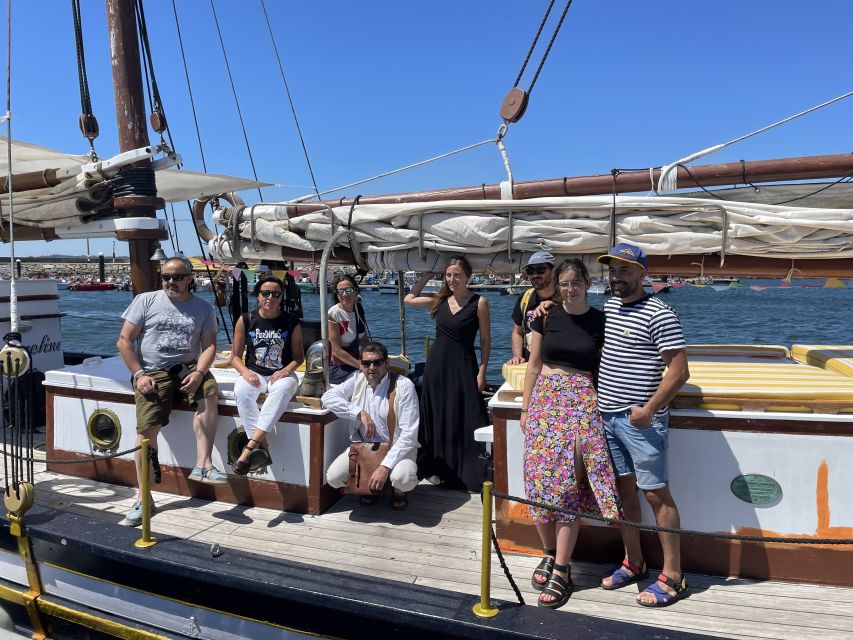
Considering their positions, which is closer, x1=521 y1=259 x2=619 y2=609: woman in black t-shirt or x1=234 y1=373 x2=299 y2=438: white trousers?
x1=521 y1=259 x2=619 y2=609: woman in black t-shirt

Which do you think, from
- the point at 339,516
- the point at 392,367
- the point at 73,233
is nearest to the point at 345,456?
the point at 339,516

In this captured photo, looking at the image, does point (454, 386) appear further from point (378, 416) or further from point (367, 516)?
point (367, 516)

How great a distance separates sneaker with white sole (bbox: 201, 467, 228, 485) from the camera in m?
4.22

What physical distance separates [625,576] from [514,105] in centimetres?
384

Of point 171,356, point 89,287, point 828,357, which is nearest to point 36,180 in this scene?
point 171,356

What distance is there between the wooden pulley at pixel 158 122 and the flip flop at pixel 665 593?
19.4 ft

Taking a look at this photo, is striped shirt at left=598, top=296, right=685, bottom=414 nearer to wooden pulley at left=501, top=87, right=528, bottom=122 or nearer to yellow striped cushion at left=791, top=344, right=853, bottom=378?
yellow striped cushion at left=791, top=344, right=853, bottom=378

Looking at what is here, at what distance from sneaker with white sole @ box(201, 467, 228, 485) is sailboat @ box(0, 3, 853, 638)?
30 cm


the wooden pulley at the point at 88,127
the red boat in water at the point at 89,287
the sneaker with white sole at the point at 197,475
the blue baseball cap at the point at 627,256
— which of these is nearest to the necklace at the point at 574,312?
the blue baseball cap at the point at 627,256

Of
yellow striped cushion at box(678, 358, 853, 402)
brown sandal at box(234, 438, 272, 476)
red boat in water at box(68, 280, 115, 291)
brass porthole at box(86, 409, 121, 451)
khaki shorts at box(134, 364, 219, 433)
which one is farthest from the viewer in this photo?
red boat in water at box(68, 280, 115, 291)

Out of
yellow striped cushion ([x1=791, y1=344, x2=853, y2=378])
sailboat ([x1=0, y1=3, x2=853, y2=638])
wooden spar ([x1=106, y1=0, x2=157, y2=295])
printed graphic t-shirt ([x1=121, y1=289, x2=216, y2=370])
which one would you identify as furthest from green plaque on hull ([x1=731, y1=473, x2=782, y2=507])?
wooden spar ([x1=106, y1=0, x2=157, y2=295])

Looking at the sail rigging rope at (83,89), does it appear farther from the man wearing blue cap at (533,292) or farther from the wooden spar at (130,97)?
the man wearing blue cap at (533,292)

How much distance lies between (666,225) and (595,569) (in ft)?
7.15

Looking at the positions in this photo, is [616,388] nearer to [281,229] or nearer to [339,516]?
[339,516]
